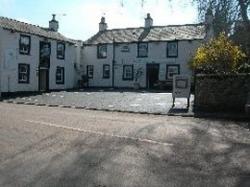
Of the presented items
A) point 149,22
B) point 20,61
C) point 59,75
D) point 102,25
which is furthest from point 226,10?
point 102,25

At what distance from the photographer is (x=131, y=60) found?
5094 centimetres

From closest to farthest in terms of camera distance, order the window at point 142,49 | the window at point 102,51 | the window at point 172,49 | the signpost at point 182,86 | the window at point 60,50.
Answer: the signpost at point 182,86
the window at point 60,50
the window at point 172,49
the window at point 142,49
the window at point 102,51

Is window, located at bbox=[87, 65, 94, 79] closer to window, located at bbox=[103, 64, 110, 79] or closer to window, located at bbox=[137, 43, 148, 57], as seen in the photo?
window, located at bbox=[103, 64, 110, 79]

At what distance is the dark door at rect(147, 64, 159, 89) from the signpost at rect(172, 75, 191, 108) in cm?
2511

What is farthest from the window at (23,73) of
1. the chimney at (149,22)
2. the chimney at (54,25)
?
the chimney at (149,22)

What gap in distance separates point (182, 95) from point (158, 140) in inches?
448

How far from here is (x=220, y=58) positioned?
1033 inches

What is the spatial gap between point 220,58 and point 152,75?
78.4ft

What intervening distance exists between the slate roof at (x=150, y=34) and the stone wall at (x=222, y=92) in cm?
2580

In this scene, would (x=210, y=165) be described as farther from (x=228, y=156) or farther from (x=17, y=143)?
(x=17, y=143)

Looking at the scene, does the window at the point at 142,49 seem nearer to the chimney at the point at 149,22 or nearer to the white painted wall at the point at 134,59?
the white painted wall at the point at 134,59

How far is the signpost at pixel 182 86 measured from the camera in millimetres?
24078

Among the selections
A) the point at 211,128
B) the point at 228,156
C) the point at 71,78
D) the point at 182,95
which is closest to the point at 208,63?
the point at 182,95

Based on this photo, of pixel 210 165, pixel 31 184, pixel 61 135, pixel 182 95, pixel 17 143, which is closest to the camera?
pixel 31 184
